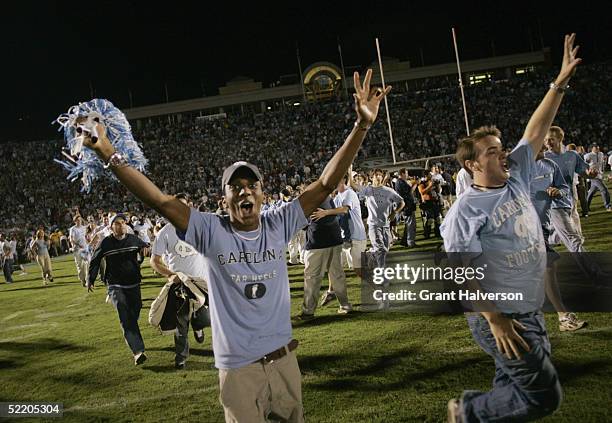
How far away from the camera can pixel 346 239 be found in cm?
1109

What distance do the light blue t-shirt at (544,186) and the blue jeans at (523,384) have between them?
384cm

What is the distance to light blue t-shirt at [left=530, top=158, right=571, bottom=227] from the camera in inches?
253

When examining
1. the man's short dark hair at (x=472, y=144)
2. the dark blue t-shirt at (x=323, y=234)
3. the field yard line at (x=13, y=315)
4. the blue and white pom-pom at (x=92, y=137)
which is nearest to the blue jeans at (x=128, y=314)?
the dark blue t-shirt at (x=323, y=234)

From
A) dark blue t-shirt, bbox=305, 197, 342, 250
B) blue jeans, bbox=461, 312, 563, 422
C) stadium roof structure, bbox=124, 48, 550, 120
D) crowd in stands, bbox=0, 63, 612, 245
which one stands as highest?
stadium roof structure, bbox=124, 48, 550, 120

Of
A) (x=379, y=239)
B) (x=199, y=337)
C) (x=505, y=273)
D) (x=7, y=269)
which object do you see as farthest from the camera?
(x=7, y=269)

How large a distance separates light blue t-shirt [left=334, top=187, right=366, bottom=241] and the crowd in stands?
2464 cm

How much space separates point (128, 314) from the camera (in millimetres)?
6895

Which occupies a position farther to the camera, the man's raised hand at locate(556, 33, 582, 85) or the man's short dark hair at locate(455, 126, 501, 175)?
the man's raised hand at locate(556, 33, 582, 85)

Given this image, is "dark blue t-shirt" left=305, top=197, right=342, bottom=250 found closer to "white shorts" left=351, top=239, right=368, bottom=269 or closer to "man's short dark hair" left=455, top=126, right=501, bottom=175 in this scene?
"white shorts" left=351, top=239, right=368, bottom=269

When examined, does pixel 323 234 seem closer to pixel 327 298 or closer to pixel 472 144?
pixel 327 298

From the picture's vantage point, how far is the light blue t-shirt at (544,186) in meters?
6.44

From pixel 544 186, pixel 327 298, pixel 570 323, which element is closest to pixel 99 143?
pixel 570 323

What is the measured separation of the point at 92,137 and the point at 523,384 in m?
2.57

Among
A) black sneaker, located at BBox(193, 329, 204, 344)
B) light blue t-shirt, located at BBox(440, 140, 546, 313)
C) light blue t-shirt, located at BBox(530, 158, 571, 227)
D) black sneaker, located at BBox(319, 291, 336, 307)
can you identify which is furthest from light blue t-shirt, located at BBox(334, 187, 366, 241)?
light blue t-shirt, located at BBox(440, 140, 546, 313)
